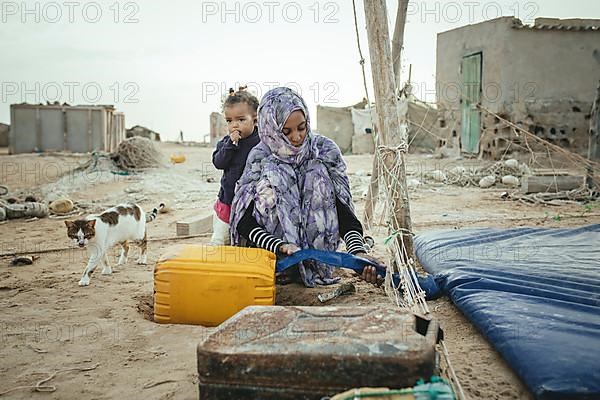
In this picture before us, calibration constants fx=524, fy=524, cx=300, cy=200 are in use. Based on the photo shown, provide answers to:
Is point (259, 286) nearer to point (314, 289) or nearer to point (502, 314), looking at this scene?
point (314, 289)

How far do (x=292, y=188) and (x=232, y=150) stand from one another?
28.5 inches

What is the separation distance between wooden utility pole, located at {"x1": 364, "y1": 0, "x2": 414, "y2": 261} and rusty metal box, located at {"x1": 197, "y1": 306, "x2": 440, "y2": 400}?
4.94ft

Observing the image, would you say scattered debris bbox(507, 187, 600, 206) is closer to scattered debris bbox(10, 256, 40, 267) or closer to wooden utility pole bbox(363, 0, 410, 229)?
wooden utility pole bbox(363, 0, 410, 229)

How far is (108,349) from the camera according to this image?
201cm

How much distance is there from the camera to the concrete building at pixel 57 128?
13759mm

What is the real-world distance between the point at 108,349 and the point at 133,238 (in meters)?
1.70

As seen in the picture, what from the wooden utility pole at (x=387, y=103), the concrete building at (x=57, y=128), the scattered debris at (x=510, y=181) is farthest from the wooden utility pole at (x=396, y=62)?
the concrete building at (x=57, y=128)

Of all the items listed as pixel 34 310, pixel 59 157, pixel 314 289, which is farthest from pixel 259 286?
pixel 59 157

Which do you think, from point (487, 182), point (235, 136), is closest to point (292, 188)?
point (235, 136)

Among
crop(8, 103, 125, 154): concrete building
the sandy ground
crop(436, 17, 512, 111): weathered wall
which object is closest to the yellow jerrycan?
the sandy ground

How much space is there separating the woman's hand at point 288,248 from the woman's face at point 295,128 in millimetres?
570

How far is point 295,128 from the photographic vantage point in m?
2.75

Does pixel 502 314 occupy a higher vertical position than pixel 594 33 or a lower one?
lower

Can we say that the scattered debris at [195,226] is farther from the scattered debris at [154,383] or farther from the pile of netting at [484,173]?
the pile of netting at [484,173]
